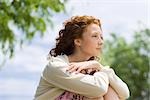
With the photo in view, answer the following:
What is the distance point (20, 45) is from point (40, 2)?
0.75 metres

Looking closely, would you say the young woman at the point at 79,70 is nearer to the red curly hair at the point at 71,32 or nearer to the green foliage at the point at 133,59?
the red curly hair at the point at 71,32

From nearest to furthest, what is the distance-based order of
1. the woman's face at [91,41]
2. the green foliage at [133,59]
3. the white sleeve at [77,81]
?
1. the white sleeve at [77,81]
2. the woman's face at [91,41]
3. the green foliage at [133,59]

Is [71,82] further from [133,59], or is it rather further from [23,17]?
[133,59]

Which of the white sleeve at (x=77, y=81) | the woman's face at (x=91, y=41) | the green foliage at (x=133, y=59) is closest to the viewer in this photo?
the white sleeve at (x=77, y=81)

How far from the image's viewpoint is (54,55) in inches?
Result: 111

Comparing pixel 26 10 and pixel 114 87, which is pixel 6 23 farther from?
pixel 114 87

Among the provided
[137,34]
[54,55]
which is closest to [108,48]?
[137,34]

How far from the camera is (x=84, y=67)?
2.68 m

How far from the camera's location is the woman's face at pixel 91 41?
9.00ft

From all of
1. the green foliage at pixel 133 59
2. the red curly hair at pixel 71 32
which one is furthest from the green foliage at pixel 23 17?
the green foliage at pixel 133 59

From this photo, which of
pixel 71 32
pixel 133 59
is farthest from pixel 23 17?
pixel 133 59

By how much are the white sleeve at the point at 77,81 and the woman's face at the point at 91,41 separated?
0.13m

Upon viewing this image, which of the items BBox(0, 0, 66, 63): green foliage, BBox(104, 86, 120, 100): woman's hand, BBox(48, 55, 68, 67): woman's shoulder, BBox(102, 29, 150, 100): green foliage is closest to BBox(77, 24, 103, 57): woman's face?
BBox(48, 55, 68, 67): woman's shoulder

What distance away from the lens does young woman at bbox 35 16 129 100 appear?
2.62m
